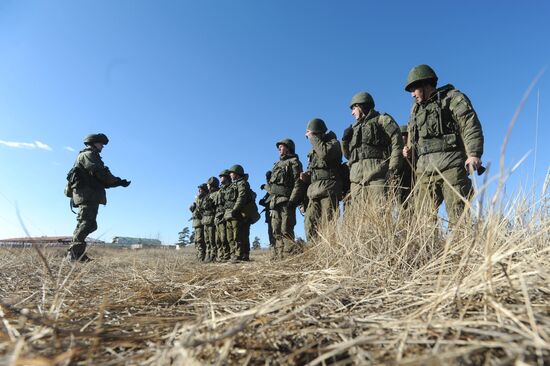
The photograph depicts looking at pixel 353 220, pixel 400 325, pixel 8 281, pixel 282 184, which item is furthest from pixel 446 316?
pixel 282 184

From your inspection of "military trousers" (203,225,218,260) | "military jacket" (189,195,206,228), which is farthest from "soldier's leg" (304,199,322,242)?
"military jacket" (189,195,206,228)

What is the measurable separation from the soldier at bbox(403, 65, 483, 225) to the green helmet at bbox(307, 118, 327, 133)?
1.91 m

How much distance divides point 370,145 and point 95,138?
4497mm

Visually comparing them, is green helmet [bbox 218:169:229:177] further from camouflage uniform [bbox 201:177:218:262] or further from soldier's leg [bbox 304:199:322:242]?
soldier's leg [bbox 304:199:322:242]

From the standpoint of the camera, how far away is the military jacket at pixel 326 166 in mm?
5297

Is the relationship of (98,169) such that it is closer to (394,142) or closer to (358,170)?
(358,170)

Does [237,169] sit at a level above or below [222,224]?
above

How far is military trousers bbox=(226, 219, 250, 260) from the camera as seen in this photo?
27.3 feet

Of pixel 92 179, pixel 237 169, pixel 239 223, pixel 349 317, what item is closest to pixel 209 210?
pixel 237 169

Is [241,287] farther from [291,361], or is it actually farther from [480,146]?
[480,146]

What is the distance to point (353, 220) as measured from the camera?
2.81 metres

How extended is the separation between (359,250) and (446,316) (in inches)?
45.6

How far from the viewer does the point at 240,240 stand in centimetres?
839

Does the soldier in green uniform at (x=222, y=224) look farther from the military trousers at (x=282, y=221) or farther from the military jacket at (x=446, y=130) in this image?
the military jacket at (x=446, y=130)
